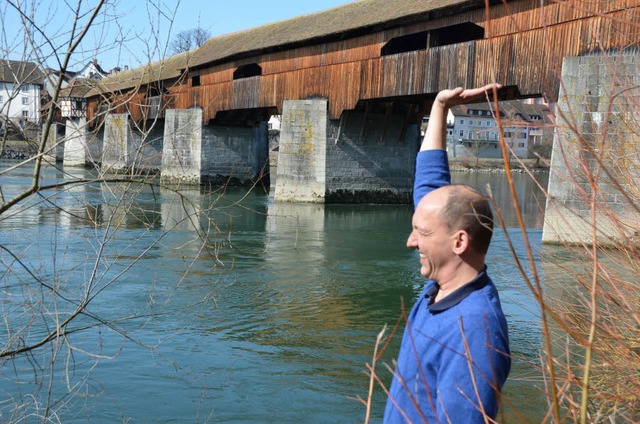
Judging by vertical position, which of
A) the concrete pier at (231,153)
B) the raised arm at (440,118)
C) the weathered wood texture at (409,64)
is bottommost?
the concrete pier at (231,153)

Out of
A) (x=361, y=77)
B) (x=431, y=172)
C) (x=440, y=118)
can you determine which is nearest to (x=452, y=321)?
(x=431, y=172)

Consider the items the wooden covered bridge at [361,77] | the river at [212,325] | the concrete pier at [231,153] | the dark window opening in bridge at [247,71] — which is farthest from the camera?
the concrete pier at [231,153]

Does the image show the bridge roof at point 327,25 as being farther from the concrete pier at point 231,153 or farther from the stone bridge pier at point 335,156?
the concrete pier at point 231,153

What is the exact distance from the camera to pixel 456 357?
1.42 m

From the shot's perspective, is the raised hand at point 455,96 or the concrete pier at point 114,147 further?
the concrete pier at point 114,147

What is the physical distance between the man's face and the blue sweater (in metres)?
0.07

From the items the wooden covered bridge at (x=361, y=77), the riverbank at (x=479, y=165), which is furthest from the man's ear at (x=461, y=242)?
the riverbank at (x=479, y=165)

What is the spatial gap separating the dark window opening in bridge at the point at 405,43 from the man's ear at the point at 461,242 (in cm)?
1710

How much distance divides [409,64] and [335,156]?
3837mm

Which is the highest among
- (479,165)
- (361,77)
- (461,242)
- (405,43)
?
(405,43)

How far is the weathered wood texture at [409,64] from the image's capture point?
11750 mm

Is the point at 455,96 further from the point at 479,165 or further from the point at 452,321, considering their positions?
the point at 479,165

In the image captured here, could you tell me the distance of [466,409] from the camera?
1387 mm

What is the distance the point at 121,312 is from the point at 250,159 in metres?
20.4
